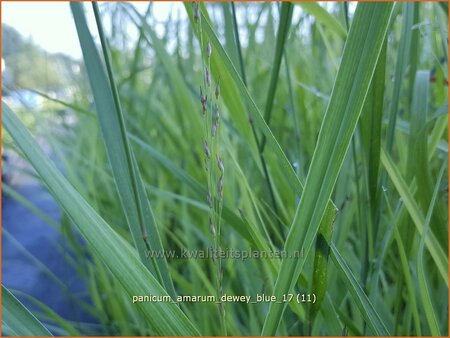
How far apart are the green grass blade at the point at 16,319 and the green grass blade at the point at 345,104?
136 millimetres

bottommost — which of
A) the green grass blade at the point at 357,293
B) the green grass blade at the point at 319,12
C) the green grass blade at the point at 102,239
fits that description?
the green grass blade at the point at 357,293

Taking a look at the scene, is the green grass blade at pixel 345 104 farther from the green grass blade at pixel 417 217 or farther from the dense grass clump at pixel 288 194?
the green grass blade at pixel 417 217

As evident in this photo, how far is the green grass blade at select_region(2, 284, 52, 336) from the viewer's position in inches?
9.2

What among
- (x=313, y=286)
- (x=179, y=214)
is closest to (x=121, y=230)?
(x=179, y=214)

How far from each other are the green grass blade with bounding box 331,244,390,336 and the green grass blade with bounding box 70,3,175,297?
0.10 metres

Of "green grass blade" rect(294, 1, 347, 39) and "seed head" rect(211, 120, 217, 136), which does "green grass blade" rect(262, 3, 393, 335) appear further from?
"green grass blade" rect(294, 1, 347, 39)

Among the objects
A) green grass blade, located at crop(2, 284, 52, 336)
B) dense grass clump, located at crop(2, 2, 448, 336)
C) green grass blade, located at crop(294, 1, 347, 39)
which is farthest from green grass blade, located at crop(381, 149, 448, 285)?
green grass blade, located at crop(2, 284, 52, 336)

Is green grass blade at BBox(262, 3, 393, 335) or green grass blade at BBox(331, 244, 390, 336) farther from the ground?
green grass blade at BBox(262, 3, 393, 335)

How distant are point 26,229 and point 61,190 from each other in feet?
3.22

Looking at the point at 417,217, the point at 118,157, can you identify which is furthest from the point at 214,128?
the point at 417,217

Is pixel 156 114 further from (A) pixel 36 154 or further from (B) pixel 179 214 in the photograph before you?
(A) pixel 36 154

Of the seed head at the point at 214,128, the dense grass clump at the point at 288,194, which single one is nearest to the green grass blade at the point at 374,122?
the dense grass clump at the point at 288,194

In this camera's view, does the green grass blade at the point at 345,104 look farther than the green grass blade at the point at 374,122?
No

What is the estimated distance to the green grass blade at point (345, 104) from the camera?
0.19m
